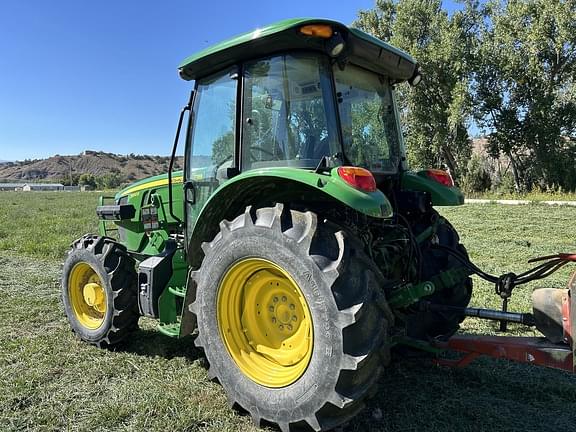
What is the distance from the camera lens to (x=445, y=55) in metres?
26.2

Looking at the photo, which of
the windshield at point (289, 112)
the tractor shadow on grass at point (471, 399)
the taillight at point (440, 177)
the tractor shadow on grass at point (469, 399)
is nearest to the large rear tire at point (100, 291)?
the tractor shadow on grass at point (469, 399)

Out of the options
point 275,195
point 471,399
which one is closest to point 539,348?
point 471,399

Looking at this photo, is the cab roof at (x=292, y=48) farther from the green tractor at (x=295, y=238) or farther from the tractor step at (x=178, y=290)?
the tractor step at (x=178, y=290)

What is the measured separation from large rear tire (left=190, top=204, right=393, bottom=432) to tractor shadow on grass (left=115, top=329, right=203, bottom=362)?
1081 millimetres

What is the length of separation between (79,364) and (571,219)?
40.7 ft

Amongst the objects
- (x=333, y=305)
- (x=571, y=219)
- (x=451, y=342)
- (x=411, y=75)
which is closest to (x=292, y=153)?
(x=333, y=305)

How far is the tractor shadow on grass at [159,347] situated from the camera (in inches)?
163

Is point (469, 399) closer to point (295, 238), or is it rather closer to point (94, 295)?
point (295, 238)

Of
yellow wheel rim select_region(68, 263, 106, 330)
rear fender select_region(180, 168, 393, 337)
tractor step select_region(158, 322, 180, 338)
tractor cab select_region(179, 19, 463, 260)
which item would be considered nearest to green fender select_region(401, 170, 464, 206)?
tractor cab select_region(179, 19, 463, 260)

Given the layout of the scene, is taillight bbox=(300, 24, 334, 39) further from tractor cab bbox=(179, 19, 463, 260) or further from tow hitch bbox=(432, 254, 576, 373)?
tow hitch bbox=(432, 254, 576, 373)

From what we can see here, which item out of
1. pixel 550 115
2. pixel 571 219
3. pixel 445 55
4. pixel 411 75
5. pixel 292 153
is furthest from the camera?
pixel 445 55

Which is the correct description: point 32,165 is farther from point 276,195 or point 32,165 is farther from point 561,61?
point 276,195

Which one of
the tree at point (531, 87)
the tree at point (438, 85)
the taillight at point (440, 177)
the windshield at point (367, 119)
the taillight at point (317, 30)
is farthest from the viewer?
the tree at point (438, 85)

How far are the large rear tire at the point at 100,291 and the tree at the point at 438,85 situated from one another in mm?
23484
